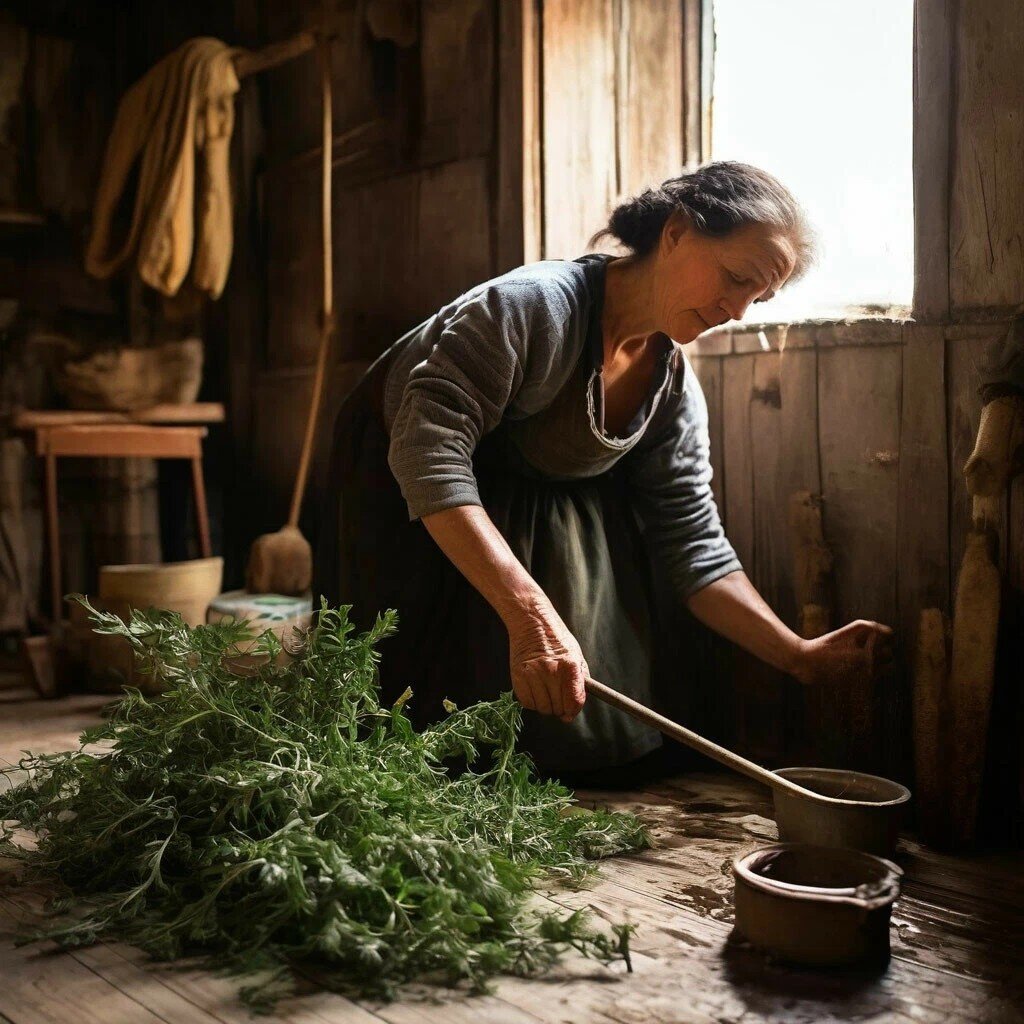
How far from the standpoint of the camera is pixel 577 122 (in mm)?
3318

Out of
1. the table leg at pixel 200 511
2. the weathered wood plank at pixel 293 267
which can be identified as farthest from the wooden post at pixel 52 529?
the weathered wood plank at pixel 293 267

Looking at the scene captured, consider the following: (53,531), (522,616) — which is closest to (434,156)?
(522,616)

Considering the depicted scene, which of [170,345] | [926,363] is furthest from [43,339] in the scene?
[926,363]

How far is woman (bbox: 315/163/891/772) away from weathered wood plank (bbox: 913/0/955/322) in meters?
0.30

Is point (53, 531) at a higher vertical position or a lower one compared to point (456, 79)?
lower

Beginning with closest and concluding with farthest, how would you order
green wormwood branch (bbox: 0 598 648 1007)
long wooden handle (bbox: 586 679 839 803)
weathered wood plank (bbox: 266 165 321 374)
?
green wormwood branch (bbox: 0 598 648 1007) < long wooden handle (bbox: 586 679 839 803) < weathered wood plank (bbox: 266 165 321 374)

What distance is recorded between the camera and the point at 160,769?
2.11m

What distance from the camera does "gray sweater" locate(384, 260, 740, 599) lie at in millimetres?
2404

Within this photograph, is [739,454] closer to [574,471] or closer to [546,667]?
[574,471]

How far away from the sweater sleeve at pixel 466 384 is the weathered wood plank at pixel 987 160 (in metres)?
0.90

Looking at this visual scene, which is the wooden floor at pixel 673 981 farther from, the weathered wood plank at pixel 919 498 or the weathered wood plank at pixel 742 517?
the weathered wood plank at pixel 742 517

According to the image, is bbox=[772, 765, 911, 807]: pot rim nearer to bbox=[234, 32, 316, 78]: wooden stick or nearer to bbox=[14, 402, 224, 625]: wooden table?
bbox=[14, 402, 224, 625]: wooden table

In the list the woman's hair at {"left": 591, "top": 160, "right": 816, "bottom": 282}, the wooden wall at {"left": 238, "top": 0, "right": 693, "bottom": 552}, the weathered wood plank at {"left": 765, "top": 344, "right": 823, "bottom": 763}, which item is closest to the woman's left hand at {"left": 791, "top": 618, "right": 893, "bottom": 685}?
the weathered wood plank at {"left": 765, "top": 344, "right": 823, "bottom": 763}

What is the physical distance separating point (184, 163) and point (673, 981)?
3.48 metres
